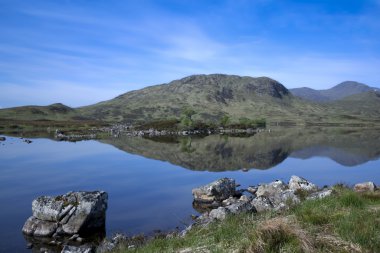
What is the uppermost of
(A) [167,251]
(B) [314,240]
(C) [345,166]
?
(B) [314,240]

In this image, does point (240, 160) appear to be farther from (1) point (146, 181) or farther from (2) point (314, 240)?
(2) point (314, 240)

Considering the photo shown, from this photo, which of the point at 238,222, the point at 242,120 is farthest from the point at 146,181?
the point at 242,120

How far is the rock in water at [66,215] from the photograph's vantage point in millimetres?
20953

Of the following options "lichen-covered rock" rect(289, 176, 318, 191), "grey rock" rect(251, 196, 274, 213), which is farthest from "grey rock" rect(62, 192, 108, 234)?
"lichen-covered rock" rect(289, 176, 318, 191)

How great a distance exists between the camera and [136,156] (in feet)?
189

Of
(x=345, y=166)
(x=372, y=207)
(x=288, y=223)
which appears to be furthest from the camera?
(x=345, y=166)

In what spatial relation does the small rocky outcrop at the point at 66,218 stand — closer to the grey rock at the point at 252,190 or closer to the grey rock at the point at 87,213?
the grey rock at the point at 87,213

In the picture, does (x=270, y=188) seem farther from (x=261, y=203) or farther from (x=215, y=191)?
(x=261, y=203)

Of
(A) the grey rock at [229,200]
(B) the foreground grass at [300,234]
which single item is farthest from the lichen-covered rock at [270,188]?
(B) the foreground grass at [300,234]

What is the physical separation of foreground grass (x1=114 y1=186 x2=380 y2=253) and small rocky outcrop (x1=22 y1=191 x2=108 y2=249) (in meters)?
10.4

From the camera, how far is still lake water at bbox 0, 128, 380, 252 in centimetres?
2416

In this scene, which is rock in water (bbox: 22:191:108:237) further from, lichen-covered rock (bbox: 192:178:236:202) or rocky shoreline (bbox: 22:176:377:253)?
lichen-covered rock (bbox: 192:178:236:202)

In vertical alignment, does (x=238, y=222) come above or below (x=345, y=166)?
above

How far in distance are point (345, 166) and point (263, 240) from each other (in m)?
43.3
